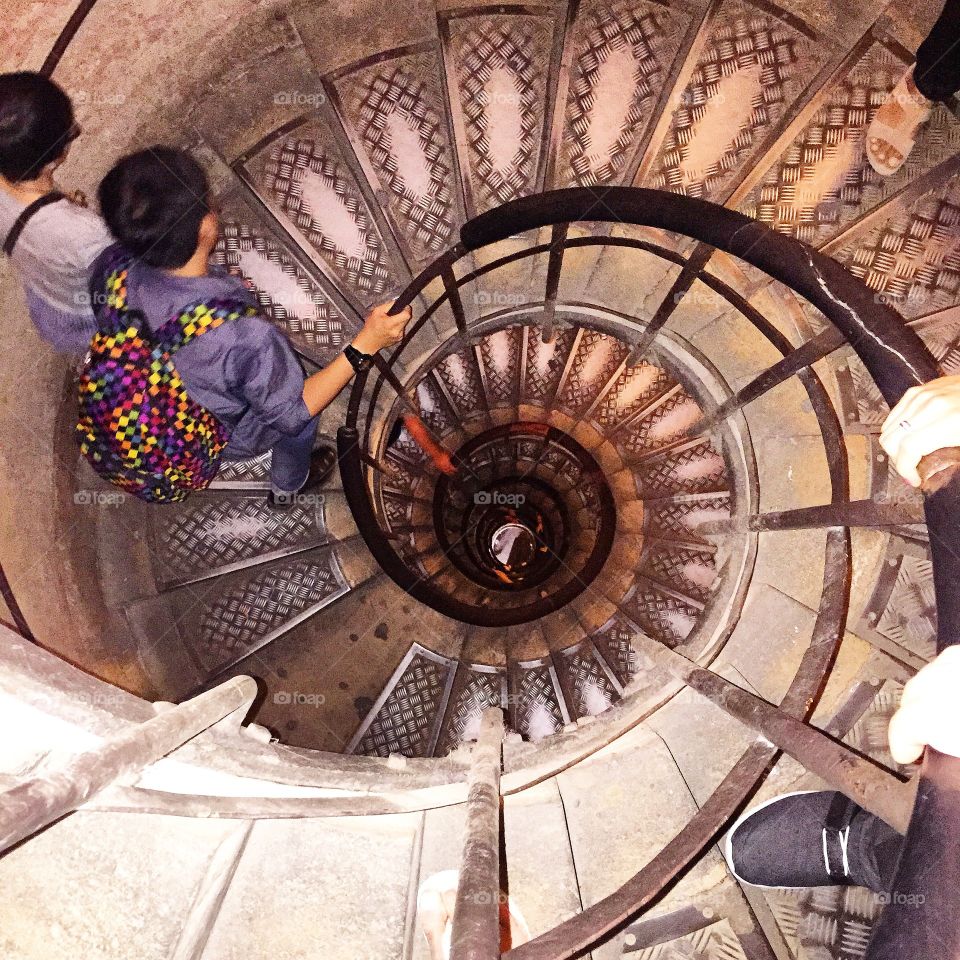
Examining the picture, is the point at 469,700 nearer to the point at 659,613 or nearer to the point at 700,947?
the point at 659,613

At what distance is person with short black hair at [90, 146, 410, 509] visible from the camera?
2900 mm

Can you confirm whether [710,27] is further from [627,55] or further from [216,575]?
[216,575]

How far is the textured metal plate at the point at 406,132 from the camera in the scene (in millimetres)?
3529

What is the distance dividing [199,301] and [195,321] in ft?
0.29

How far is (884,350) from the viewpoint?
1.59 metres

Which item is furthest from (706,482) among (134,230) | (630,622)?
(134,230)

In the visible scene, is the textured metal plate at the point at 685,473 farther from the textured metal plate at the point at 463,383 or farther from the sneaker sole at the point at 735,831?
the sneaker sole at the point at 735,831

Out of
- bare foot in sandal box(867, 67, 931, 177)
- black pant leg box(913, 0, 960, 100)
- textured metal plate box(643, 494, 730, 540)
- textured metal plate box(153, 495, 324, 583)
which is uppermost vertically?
black pant leg box(913, 0, 960, 100)

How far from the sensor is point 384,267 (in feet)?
13.0

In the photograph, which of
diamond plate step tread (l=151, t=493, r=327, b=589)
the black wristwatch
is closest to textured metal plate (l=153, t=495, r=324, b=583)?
diamond plate step tread (l=151, t=493, r=327, b=589)

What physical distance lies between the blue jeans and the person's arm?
0.25 metres

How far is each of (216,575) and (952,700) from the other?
13.8 feet

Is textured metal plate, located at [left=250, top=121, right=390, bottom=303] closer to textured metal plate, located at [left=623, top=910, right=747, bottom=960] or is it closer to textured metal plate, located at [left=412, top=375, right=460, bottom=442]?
textured metal plate, located at [left=412, top=375, right=460, bottom=442]

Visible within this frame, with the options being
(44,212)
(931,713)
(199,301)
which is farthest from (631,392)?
(931,713)
